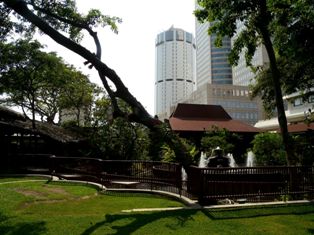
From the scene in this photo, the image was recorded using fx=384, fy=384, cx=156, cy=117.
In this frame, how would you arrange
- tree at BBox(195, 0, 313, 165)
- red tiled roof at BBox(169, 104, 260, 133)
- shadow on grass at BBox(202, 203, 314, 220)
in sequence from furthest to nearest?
red tiled roof at BBox(169, 104, 260, 133)
tree at BBox(195, 0, 313, 165)
shadow on grass at BBox(202, 203, 314, 220)

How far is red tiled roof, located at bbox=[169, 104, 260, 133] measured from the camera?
37.7 m

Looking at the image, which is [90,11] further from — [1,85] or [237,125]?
[237,125]

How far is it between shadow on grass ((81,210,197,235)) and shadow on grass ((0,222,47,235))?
1.09 meters

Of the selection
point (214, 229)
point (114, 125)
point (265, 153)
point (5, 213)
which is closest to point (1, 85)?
point (114, 125)

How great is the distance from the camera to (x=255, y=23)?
630 inches

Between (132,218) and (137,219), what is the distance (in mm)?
178

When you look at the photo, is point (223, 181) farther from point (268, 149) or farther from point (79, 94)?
point (79, 94)

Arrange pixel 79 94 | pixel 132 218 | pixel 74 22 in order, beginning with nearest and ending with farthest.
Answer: pixel 132 218 < pixel 74 22 < pixel 79 94

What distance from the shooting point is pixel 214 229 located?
8.96m

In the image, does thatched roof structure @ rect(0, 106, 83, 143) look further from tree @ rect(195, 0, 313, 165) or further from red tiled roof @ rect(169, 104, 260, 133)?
tree @ rect(195, 0, 313, 165)

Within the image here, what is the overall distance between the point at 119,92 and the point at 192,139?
22838 mm

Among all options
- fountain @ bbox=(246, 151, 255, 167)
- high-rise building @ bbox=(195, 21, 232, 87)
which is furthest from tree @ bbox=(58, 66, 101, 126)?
high-rise building @ bbox=(195, 21, 232, 87)

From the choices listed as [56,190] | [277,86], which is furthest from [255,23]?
[56,190]

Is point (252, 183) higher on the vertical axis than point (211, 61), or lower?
lower
